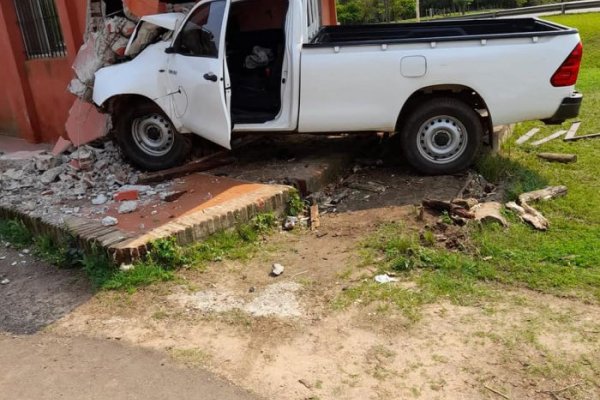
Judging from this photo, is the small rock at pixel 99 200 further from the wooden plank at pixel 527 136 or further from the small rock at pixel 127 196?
the wooden plank at pixel 527 136

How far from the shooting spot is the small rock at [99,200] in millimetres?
5940

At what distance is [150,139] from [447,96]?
344 centimetres

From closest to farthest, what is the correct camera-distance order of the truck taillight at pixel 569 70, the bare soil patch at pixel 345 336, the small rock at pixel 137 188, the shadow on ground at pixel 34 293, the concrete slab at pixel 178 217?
the bare soil patch at pixel 345 336 < the shadow on ground at pixel 34 293 < the concrete slab at pixel 178 217 < the truck taillight at pixel 569 70 < the small rock at pixel 137 188

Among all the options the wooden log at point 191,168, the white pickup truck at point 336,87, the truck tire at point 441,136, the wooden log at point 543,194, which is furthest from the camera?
the wooden log at point 191,168

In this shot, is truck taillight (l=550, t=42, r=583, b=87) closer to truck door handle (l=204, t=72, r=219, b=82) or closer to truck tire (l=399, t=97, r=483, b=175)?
truck tire (l=399, t=97, r=483, b=175)

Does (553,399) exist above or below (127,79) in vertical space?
below

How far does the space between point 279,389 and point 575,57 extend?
444 centimetres

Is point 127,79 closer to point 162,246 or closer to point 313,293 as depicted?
point 162,246

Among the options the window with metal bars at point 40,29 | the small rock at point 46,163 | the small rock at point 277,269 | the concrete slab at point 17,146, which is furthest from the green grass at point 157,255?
the window with metal bars at point 40,29

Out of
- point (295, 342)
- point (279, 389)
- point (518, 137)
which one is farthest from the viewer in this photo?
point (518, 137)

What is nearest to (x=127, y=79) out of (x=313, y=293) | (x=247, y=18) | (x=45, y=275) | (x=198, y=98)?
(x=198, y=98)

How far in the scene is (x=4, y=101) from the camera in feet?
35.3

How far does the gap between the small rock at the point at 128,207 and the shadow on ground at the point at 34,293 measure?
807mm

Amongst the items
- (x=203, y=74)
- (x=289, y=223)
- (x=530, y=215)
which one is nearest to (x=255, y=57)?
(x=203, y=74)
